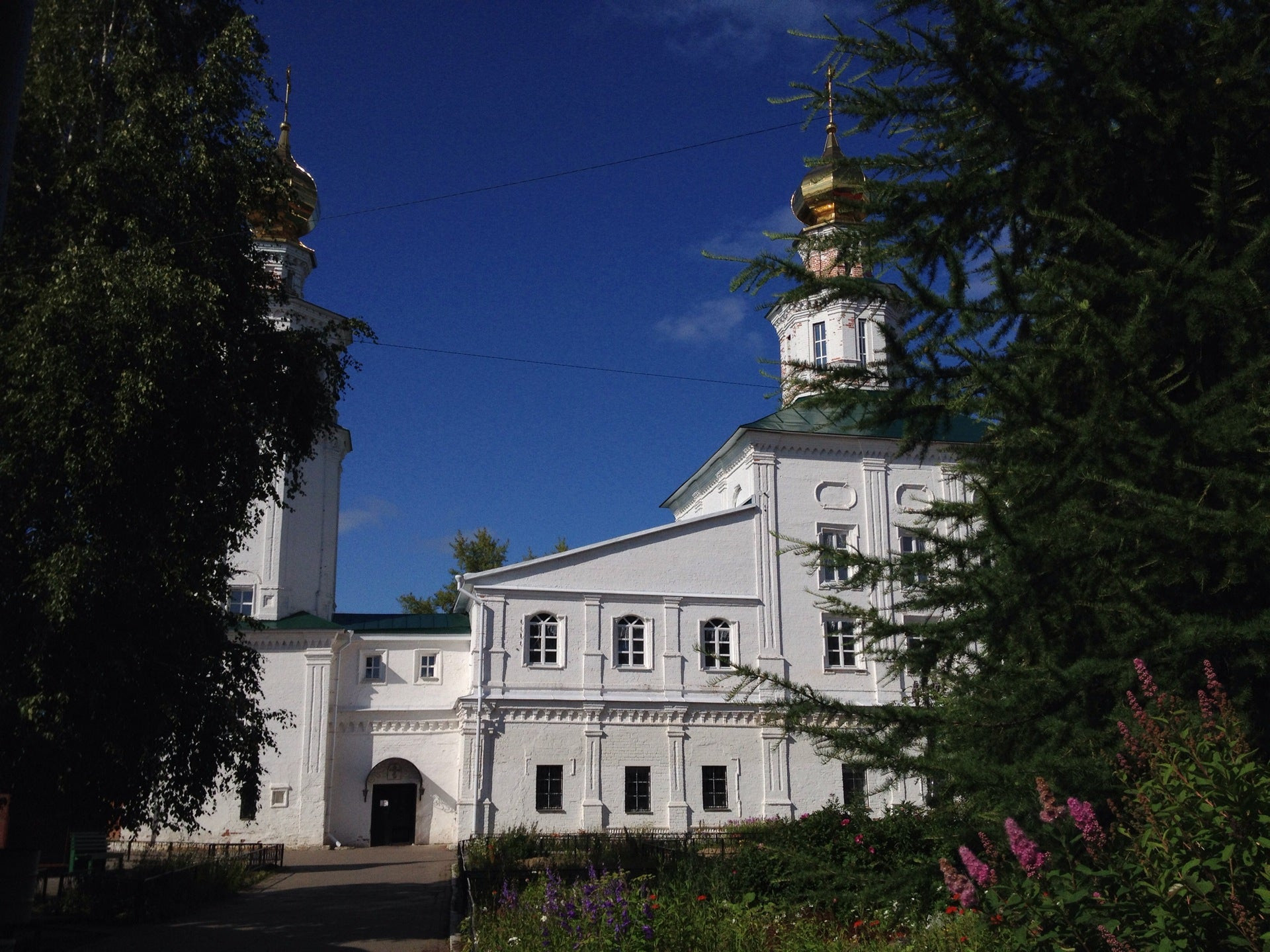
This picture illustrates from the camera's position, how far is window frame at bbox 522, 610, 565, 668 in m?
27.0

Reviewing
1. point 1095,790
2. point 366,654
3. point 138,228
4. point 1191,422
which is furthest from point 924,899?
point 366,654

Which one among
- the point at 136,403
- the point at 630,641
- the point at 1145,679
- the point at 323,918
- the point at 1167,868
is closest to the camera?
the point at 1167,868

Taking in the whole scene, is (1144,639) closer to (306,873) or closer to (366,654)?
(306,873)

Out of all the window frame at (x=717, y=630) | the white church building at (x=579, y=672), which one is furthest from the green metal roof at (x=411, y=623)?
the window frame at (x=717, y=630)

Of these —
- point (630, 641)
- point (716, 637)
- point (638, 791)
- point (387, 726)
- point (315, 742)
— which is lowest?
point (638, 791)

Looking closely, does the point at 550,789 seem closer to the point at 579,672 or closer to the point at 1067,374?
the point at 579,672

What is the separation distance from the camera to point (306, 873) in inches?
827

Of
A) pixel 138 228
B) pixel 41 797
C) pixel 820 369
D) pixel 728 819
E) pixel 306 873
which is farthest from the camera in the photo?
pixel 728 819

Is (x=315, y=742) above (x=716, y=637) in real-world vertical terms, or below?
below

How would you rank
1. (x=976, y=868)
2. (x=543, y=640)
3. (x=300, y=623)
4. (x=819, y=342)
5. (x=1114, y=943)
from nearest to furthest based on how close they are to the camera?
(x=1114, y=943) < (x=976, y=868) < (x=543, y=640) < (x=300, y=623) < (x=819, y=342)

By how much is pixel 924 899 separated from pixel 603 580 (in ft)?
70.9

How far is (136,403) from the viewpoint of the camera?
434 inches

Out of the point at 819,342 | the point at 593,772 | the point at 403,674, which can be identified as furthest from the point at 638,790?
the point at 819,342

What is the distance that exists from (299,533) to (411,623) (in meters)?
3.93
